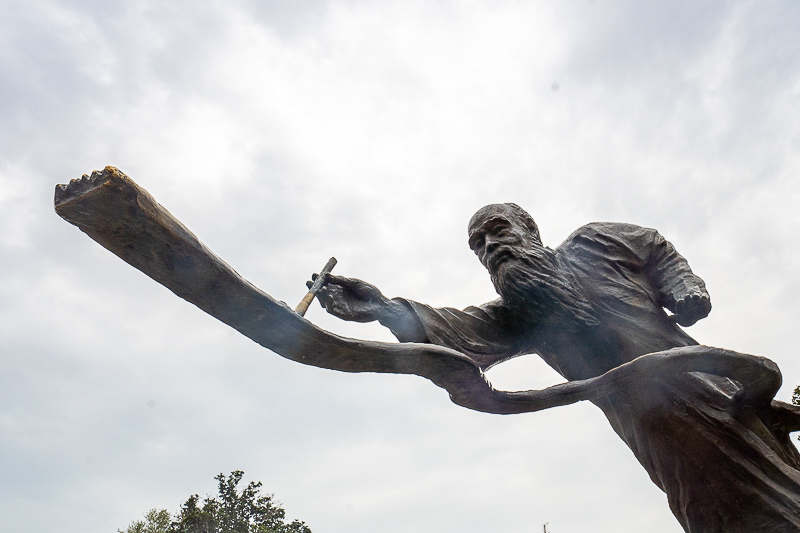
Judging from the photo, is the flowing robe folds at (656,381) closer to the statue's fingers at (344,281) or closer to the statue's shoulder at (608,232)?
the statue's shoulder at (608,232)

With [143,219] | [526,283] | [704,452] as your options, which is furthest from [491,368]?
[143,219]

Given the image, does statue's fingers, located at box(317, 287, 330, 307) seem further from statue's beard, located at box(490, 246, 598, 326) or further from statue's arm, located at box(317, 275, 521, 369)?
statue's beard, located at box(490, 246, 598, 326)

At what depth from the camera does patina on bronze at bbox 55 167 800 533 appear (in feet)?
6.11

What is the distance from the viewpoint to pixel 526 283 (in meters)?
2.87

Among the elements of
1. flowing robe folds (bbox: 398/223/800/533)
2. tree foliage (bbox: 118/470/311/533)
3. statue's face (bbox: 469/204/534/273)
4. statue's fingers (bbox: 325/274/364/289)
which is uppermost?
tree foliage (bbox: 118/470/311/533)

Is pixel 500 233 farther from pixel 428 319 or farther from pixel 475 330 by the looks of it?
pixel 428 319

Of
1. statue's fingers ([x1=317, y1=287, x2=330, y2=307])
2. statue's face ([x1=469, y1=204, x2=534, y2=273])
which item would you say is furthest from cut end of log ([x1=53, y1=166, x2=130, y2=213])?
statue's face ([x1=469, y1=204, x2=534, y2=273])

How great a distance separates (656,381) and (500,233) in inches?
38.0

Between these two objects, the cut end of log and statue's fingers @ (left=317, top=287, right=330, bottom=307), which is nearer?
the cut end of log

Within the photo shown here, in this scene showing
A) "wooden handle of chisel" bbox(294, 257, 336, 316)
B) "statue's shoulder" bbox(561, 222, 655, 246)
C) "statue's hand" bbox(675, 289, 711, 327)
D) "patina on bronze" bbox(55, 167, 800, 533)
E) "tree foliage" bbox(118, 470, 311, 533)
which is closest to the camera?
"patina on bronze" bbox(55, 167, 800, 533)

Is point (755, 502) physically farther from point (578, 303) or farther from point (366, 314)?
point (366, 314)

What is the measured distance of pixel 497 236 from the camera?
9.91 feet

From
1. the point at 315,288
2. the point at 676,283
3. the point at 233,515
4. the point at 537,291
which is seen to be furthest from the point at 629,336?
the point at 233,515

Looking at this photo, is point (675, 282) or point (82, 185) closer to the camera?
point (82, 185)
